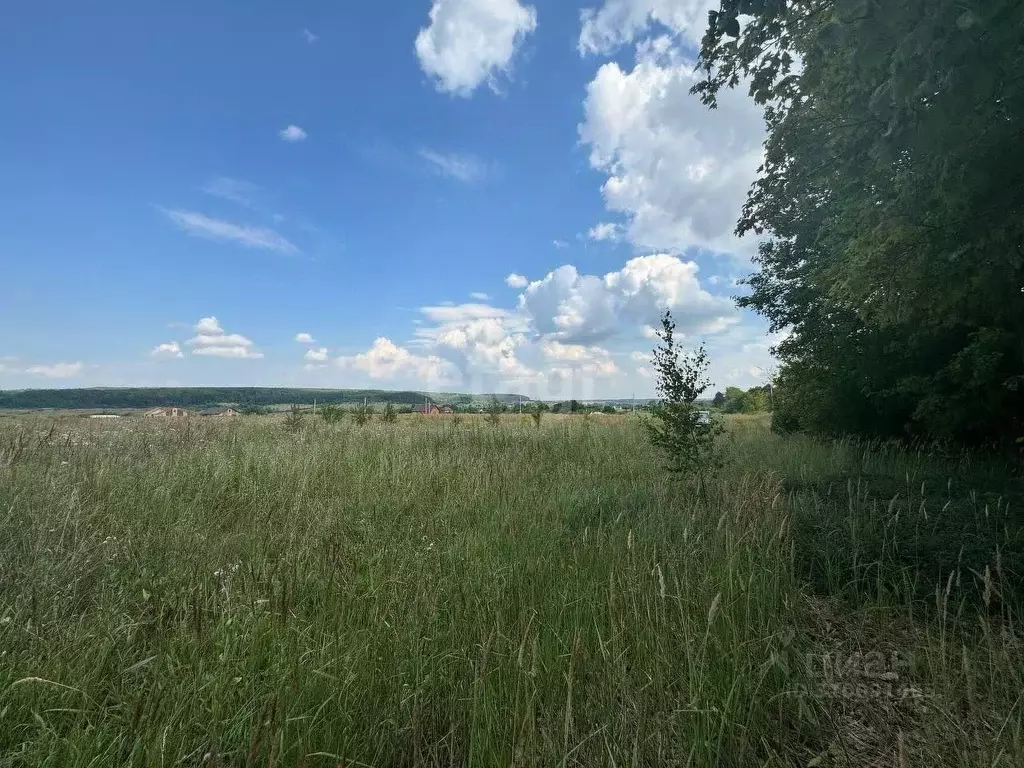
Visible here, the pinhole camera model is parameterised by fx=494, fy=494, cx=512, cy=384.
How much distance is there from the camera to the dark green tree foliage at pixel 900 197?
3.59 meters

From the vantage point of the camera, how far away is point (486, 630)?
2.56 m

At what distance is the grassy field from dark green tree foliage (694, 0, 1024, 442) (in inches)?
117

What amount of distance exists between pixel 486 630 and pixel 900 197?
6.11 m

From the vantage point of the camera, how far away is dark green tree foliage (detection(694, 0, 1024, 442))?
3.59 m

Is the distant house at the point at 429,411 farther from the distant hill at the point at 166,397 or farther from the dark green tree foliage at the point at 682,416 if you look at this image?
the dark green tree foliage at the point at 682,416

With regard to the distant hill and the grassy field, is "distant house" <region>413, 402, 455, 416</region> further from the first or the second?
the grassy field

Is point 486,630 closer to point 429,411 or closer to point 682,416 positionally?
point 682,416

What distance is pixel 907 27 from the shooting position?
11.6 ft

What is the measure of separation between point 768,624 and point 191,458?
716 centimetres

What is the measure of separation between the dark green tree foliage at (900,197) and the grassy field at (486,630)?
296 centimetres

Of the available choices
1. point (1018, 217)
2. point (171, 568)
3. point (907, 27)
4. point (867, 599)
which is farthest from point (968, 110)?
point (171, 568)

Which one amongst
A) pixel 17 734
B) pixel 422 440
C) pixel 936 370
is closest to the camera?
pixel 17 734

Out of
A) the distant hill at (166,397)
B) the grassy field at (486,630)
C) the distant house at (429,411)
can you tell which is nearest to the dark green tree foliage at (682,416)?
the grassy field at (486,630)

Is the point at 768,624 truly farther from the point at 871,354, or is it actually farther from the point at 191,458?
the point at 871,354
